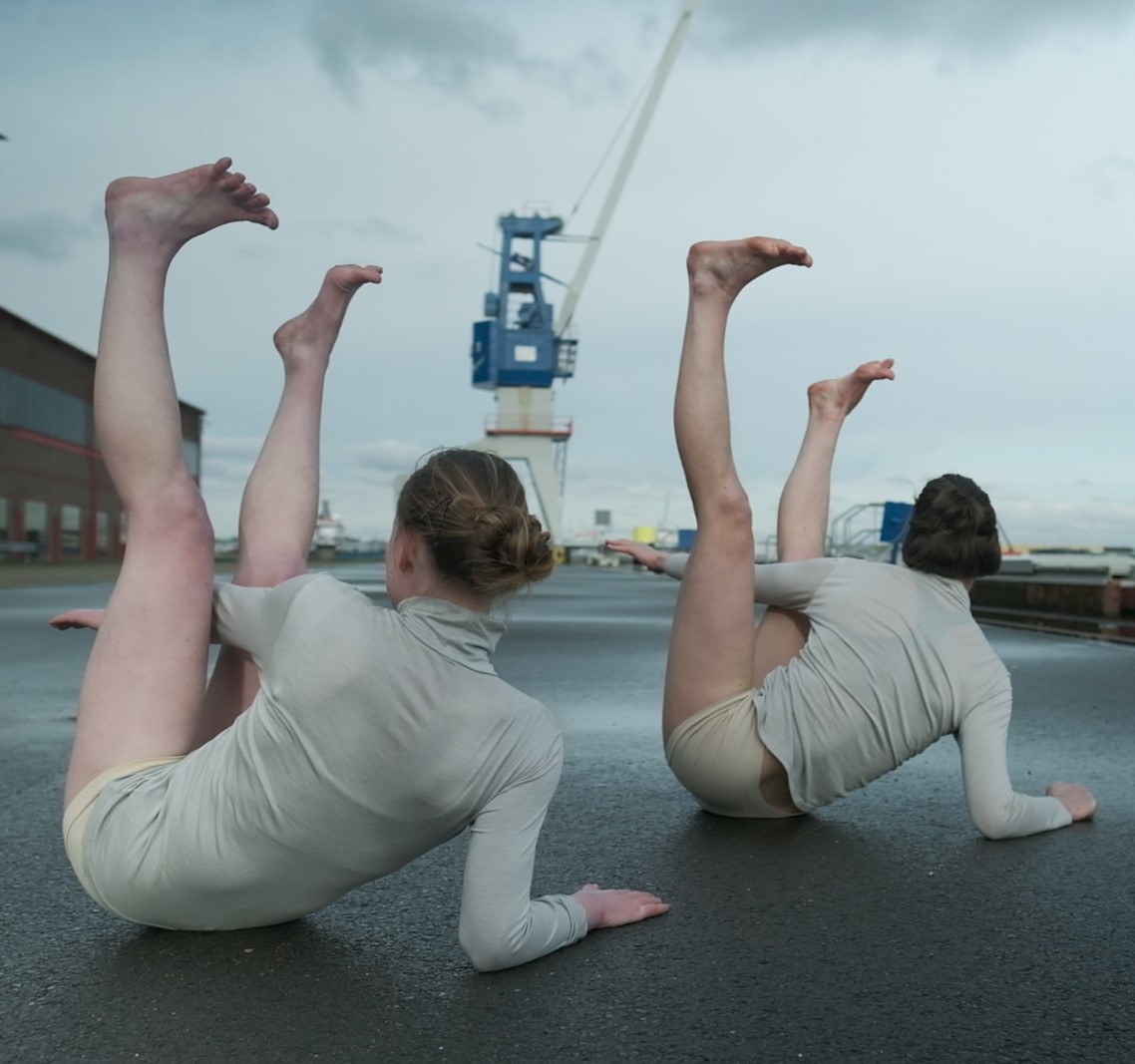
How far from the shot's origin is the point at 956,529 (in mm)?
2850

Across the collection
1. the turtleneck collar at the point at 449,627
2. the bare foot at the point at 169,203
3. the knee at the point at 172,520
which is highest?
the bare foot at the point at 169,203

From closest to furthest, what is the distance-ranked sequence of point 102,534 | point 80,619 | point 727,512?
point 80,619
point 727,512
point 102,534

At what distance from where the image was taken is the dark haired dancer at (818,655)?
Answer: 2.69m

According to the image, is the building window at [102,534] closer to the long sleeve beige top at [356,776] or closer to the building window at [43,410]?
the building window at [43,410]

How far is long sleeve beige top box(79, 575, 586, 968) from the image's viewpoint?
6.10 ft

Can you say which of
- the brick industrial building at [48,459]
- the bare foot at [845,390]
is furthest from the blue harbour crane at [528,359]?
the bare foot at [845,390]

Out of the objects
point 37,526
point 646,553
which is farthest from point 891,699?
point 37,526

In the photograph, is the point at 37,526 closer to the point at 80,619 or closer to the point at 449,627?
the point at 80,619

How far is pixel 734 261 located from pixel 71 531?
50.0m

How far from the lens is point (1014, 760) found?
4004 mm

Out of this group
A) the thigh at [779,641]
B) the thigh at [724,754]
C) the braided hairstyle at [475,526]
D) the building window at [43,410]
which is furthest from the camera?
the building window at [43,410]

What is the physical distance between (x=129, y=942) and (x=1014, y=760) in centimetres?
289

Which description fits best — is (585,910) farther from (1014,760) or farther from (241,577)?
(1014,760)

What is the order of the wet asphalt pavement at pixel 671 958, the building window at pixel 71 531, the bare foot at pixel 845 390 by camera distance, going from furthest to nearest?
the building window at pixel 71 531 → the bare foot at pixel 845 390 → the wet asphalt pavement at pixel 671 958
